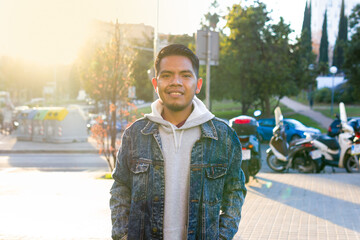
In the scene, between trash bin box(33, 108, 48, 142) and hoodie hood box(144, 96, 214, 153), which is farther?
trash bin box(33, 108, 48, 142)

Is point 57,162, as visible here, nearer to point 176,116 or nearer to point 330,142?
point 330,142

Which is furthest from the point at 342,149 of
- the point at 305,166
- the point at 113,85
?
the point at 113,85

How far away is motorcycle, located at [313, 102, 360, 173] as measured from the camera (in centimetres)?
1252

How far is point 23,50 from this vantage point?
74.3 m

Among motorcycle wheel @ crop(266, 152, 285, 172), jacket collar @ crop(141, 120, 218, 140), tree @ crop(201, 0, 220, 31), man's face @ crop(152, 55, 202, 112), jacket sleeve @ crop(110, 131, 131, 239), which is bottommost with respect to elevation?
motorcycle wheel @ crop(266, 152, 285, 172)

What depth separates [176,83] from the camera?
2.50 meters

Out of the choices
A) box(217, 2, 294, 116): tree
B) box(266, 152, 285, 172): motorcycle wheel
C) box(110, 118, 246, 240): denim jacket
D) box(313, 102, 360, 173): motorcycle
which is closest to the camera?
box(110, 118, 246, 240): denim jacket

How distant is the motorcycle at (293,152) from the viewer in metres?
12.6

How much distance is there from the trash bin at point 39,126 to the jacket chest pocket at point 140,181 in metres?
25.4

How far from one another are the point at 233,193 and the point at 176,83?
24.2 inches

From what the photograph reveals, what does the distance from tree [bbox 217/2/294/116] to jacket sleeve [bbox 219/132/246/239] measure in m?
28.7

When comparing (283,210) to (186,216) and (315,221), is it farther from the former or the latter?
(186,216)

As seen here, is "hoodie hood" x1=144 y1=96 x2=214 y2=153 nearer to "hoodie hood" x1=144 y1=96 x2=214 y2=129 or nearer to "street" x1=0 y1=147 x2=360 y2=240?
"hoodie hood" x1=144 y1=96 x2=214 y2=129

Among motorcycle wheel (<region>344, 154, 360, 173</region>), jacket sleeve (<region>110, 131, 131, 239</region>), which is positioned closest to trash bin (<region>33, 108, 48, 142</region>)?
motorcycle wheel (<region>344, 154, 360, 173</region>)
